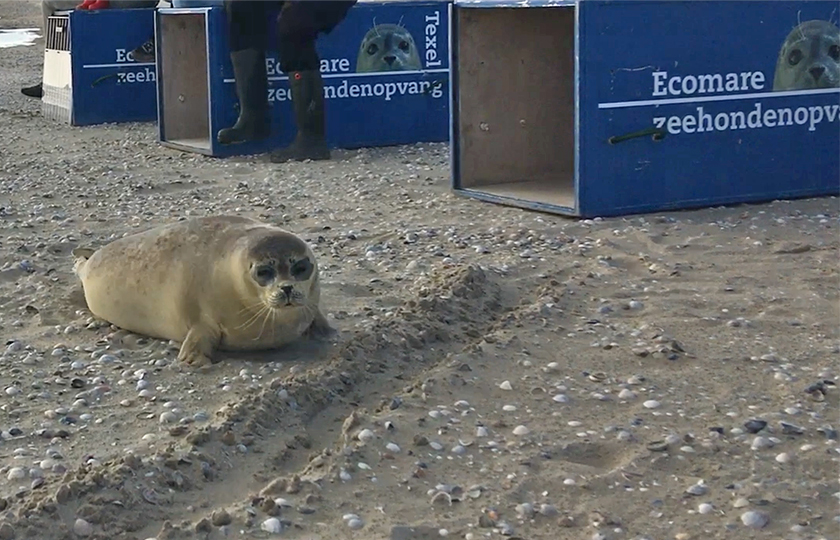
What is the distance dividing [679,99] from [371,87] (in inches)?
120

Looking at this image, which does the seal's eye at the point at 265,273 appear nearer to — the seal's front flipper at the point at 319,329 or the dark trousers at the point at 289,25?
the seal's front flipper at the point at 319,329

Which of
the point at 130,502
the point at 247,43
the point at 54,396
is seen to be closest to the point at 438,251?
the point at 54,396

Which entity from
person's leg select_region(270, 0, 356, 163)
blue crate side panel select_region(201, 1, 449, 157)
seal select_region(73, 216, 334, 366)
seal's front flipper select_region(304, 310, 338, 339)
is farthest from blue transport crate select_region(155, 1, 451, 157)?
seal's front flipper select_region(304, 310, 338, 339)

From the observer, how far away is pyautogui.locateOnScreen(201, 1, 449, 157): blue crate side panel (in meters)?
8.03

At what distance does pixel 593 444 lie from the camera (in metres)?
2.99

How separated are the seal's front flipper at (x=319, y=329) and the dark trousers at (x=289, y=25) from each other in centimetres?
381

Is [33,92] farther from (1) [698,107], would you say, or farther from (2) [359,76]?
(1) [698,107]

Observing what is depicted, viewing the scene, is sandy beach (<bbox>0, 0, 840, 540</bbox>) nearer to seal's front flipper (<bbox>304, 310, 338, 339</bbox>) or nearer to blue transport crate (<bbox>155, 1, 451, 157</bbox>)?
seal's front flipper (<bbox>304, 310, 338, 339</bbox>)

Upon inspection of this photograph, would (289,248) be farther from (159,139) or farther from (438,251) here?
(159,139)

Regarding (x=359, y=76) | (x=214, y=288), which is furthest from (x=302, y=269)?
(x=359, y=76)

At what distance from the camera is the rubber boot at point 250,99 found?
7.64 metres

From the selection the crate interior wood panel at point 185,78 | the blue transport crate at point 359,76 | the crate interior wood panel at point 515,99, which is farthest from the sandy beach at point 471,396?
the crate interior wood panel at point 185,78

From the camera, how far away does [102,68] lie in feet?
32.9

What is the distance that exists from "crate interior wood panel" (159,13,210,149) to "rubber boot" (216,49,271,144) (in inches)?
30.1
